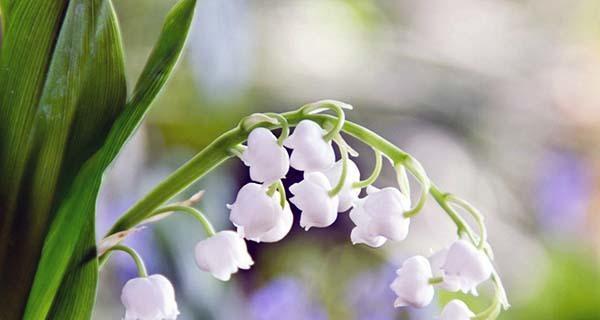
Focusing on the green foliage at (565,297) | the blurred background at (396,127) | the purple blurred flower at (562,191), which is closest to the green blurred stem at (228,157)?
the blurred background at (396,127)

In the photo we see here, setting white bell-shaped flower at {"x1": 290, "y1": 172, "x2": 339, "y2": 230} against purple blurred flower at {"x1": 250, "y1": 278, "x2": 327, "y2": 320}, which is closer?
white bell-shaped flower at {"x1": 290, "y1": 172, "x2": 339, "y2": 230}

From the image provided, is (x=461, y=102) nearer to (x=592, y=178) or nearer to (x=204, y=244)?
(x=592, y=178)

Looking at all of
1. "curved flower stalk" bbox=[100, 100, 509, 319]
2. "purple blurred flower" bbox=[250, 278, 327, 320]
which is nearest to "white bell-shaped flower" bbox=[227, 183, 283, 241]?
"curved flower stalk" bbox=[100, 100, 509, 319]

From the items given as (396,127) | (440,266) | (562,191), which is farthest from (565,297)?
(440,266)

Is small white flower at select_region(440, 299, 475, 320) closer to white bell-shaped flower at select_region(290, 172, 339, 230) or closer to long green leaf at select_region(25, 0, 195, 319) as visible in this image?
white bell-shaped flower at select_region(290, 172, 339, 230)

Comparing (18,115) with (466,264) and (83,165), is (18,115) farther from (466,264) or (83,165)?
(466,264)

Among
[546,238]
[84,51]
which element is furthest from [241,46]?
[84,51]

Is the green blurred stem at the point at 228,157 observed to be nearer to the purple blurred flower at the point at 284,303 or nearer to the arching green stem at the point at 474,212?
the arching green stem at the point at 474,212

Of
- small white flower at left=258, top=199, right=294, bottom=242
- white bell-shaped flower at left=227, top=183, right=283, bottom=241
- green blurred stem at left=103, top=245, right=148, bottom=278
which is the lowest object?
green blurred stem at left=103, top=245, right=148, bottom=278
